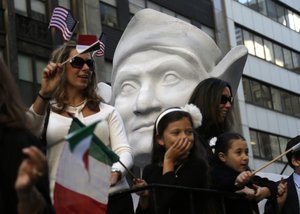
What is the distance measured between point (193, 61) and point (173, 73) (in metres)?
0.20

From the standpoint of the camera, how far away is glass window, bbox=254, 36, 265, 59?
100 ft

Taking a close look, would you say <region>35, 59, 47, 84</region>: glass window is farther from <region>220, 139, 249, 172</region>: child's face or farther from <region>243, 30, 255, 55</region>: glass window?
<region>220, 139, 249, 172</region>: child's face

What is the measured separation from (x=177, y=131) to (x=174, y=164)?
0.24 metres

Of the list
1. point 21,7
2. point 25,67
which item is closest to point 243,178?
point 25,67

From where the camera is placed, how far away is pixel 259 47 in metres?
30.8

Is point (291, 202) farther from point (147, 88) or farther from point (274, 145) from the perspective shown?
point (274, 145)

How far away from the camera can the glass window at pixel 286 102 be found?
1244 inches

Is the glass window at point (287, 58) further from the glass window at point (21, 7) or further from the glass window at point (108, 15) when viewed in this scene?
the glass window at point (21, 7)

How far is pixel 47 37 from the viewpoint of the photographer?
64.1 ft

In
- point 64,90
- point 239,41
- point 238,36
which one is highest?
point 238,36

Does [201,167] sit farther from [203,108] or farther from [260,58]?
[260,58]

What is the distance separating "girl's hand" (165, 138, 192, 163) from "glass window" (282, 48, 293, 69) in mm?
30404

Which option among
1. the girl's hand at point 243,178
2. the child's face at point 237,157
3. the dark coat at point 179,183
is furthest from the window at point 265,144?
the dark coat at point 179,183

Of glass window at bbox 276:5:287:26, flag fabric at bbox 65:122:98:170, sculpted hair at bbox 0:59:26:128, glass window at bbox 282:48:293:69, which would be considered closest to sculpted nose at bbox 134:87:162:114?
sculpted hair at bbox 0:59:26:128
